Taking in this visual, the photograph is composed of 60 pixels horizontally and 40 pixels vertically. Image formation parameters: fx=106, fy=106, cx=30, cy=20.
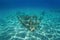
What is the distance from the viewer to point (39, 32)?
30.9 feet

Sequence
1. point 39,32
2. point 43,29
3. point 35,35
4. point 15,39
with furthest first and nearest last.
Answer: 1. point 43,29
2. point 39,32
3. point 35,35
4. point 15,39

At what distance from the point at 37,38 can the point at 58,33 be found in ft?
7.67

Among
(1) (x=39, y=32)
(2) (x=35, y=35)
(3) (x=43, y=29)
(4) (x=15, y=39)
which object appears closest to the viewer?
(4) (x=15, y=39)

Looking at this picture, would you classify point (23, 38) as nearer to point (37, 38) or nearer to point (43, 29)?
point (37, 38)

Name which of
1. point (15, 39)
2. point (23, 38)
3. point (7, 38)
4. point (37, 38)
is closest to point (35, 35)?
point (37, 38)

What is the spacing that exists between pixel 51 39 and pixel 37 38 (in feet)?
3.60

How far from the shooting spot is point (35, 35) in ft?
29.0

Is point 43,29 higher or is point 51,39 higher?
point 43,29

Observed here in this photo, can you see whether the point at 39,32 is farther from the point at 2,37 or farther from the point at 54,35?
the point at 2,37

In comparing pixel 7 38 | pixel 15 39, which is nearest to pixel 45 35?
pixel 15 39

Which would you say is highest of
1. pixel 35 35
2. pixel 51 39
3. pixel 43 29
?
pixel 43 29

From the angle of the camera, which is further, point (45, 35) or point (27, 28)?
point (27, 28)

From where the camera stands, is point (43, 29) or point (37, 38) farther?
point (43, 29)

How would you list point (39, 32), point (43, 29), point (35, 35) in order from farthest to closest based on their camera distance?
point (43, 29), point (39, 32), point (35, 35)
